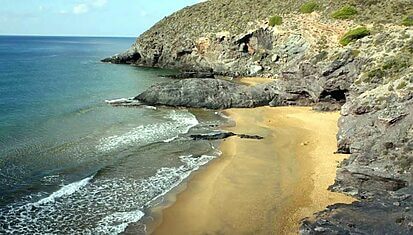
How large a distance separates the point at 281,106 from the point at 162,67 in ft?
138

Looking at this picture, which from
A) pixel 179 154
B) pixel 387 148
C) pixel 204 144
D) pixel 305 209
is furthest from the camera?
pixel 204 144

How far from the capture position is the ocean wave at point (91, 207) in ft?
59.4

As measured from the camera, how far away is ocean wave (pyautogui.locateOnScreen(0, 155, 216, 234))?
18.1m

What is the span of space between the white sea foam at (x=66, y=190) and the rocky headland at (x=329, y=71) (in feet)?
39.8

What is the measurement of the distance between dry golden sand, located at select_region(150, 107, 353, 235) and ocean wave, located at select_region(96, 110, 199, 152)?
4.79m

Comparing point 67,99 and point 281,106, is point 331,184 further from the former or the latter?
point 67,99

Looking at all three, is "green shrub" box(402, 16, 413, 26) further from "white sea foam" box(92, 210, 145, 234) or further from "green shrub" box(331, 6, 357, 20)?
"white sea foam" box(92, 210, 145, 234)

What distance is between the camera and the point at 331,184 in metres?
21.9

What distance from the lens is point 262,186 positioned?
879 inches

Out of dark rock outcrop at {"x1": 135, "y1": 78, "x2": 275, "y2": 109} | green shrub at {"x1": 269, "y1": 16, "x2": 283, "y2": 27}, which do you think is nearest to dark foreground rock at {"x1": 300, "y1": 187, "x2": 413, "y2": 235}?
dark rock outcrop at {"x1": 135, "y1": 78, "x2": 275, "y2": 109}

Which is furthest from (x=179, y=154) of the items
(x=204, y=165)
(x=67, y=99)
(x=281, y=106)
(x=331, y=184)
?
(x=67, y=99)

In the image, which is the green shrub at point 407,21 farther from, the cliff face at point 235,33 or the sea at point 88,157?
the sea at point 88,157

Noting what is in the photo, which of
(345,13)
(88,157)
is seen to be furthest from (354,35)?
(88,157)

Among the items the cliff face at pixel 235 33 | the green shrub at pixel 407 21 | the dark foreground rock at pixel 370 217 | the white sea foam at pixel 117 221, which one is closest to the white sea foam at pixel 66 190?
the white sea foam at pixel 117 221
